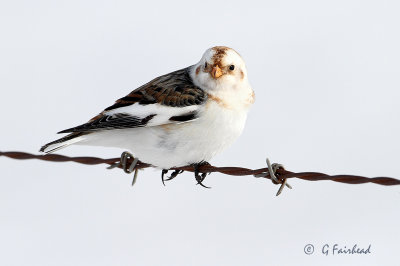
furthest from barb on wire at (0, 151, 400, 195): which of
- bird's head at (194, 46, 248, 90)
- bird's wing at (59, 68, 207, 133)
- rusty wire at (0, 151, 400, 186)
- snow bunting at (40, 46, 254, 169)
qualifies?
bird's head at (194, 46, 248, 90)

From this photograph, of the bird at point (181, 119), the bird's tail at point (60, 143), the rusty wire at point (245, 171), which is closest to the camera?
the rusty wire at point (245, 171)

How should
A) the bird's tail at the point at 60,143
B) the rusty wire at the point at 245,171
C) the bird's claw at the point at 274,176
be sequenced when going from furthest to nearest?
the bird's tail at the point at 60,143, the bird's claw at the point at 274,176, the rusty wire at the point at 245,171

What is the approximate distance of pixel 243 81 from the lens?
443 centimetres

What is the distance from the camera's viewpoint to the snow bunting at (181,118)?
4.08 m

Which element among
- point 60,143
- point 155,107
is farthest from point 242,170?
point 60,143

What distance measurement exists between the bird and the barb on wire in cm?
10

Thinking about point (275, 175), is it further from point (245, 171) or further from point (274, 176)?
point (245, 171)

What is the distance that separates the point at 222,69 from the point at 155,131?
2.20ft

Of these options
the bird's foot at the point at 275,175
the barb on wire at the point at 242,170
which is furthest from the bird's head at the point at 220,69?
the bird's foot at the point at 275,175

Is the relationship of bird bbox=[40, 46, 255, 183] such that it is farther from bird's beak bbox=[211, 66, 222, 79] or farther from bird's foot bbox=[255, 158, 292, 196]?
bird's foot bbox=[255, 158, 292, 196]

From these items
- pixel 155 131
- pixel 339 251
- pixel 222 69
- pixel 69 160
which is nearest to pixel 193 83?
pixel 222 69

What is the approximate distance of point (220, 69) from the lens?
4.32 m

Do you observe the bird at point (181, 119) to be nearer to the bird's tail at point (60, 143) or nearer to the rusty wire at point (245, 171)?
the bird's tail at point (60, 143)

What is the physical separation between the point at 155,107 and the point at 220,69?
0.54 metres
